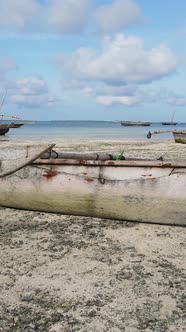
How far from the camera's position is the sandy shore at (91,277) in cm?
254

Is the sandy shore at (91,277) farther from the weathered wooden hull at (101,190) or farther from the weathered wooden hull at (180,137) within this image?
the weathered wooden hull at (180,137)

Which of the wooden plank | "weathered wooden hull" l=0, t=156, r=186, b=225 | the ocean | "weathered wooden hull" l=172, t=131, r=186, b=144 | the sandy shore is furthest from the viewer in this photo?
the ocean

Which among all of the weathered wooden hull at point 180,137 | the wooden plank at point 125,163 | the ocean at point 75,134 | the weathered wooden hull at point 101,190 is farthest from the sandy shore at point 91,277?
the ocean at point 75,134

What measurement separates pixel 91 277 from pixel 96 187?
6.01ft

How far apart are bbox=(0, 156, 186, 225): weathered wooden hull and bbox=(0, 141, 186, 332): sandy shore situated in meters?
0.23

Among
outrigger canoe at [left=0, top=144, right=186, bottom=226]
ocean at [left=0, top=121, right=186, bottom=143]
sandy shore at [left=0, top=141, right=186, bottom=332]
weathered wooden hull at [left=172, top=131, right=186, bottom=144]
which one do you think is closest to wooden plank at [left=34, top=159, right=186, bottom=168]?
outrigger canoe at [left=0, top=144, right=186, bottom=226]

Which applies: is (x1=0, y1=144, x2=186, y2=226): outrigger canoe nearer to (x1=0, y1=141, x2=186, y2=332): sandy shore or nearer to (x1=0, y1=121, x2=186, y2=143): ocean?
(x1=0, y1=141, x2=186, y2=332): sandy shore

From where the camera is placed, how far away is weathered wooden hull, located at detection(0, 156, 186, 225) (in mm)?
4594

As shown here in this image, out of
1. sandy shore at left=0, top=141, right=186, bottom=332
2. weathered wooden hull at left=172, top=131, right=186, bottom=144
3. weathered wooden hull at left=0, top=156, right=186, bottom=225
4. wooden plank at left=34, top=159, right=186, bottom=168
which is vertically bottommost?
sandy shore at left=0, top=141, right=186, bottom=332

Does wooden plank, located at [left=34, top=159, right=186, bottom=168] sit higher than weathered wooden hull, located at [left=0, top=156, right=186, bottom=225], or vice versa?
wooden plank, located at [left=34, top=159, right=186, bottom=168]

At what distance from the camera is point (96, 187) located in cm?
485

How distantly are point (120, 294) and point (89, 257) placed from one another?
84 centimetres

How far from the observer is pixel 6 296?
2.86 metres

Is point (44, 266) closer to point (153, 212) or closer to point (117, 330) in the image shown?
point (117, 330)
